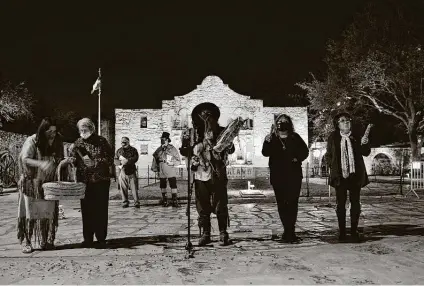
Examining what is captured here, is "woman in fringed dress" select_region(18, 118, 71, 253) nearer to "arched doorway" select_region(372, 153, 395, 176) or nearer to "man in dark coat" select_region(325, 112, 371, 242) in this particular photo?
"man in dark coat" select_region(325, 112, 371, 242)

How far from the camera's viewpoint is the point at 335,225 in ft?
27.2

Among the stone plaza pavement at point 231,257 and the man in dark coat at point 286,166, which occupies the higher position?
the man in dark coat at point 286,166

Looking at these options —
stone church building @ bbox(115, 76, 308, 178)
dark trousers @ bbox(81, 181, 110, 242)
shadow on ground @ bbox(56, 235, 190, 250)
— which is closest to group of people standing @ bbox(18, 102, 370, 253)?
dark trousers @ bbox(81, 181, 110, 242)

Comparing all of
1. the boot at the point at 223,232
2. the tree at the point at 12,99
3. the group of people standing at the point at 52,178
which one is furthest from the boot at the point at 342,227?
the tree at the point at 12,99

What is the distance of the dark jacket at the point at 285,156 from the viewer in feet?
21.9

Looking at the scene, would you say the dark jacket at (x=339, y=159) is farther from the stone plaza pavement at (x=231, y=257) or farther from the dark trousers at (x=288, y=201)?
the stone plaza pavement at (x=231, y=257)

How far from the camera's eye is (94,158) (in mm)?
6391

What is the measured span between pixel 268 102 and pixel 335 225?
47851 millimetres

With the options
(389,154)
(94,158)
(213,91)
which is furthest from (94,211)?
(213,91)

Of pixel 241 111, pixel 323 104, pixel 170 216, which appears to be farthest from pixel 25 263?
pixel 241 111

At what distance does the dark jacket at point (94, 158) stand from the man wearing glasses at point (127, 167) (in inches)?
187

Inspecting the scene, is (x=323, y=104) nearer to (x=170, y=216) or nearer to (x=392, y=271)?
(x=170, y=216)

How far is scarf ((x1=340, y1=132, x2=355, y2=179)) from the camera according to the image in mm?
6742

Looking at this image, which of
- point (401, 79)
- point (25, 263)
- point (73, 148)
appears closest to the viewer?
point (25, 263)
